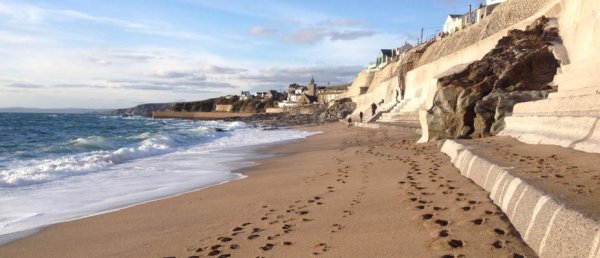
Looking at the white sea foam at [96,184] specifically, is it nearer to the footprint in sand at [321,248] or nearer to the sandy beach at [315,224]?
the sandy beach at [315,224]

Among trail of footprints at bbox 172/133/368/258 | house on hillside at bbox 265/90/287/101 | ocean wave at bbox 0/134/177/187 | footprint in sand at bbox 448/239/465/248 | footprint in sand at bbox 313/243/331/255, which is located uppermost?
house on hillside at bbox 265/90/287/101

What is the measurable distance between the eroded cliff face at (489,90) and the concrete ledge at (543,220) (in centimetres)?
650

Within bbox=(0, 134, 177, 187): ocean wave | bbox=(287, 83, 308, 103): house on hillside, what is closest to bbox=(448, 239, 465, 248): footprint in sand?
bbox=(0, 134, 177, 187): ocean wave

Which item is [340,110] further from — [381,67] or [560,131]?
[560,131]

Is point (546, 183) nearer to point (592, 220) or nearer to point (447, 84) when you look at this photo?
point (592, 220)

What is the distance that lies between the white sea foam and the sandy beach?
76 centimetres

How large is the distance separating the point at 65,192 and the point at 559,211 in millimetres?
8461

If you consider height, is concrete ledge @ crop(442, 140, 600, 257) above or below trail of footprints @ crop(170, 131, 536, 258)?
above

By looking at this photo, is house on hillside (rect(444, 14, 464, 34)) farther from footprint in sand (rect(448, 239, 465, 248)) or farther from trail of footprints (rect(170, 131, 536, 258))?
footprint in sand (rect(448, 239, 465, 248))

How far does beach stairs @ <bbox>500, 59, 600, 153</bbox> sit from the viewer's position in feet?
19.3

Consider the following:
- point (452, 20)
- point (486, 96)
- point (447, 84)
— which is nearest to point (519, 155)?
point (486, 96)

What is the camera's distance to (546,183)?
3650 millimetres

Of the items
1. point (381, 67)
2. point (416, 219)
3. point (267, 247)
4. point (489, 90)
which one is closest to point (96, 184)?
point (267, 247)

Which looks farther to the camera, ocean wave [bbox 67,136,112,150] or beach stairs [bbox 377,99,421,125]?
beach stairs [bbox 377,99,421,125]
